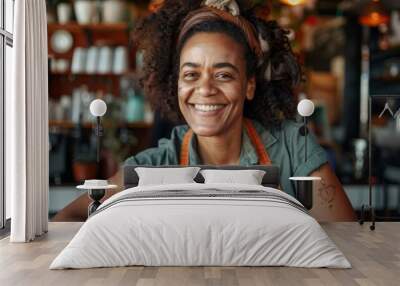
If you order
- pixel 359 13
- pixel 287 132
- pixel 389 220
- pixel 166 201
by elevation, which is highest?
pixel 359 13

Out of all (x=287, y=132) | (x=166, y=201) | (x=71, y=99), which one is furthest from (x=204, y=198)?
(x=71, y=99)

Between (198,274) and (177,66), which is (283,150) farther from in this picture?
(198,274)

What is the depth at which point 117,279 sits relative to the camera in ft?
13.3

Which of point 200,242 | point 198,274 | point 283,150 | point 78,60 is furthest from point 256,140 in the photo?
point 198,274

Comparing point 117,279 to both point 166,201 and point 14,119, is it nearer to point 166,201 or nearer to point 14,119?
point 166,201

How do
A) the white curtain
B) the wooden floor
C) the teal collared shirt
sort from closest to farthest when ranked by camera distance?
1. the wooden floor
2. the white curtain
3. the teal collared shirt

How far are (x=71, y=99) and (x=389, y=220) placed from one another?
3635 millimetres

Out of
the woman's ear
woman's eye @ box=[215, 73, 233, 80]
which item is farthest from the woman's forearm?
woman's eye @ box=[215, 73, 233, 80]

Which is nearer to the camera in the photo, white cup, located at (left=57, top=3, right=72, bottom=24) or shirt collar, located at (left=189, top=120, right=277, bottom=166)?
shirt collar, located at (left=189, top=120, right=277, bottom=166)

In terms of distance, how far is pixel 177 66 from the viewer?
6.65m

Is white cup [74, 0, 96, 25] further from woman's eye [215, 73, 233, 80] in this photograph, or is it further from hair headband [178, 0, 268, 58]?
woman's eye [215, 73, 233, 80]

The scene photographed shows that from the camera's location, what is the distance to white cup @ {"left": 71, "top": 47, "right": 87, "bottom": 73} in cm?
688

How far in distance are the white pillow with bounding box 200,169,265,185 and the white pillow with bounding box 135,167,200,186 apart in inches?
7.0

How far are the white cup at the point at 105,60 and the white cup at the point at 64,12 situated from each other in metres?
0.48
